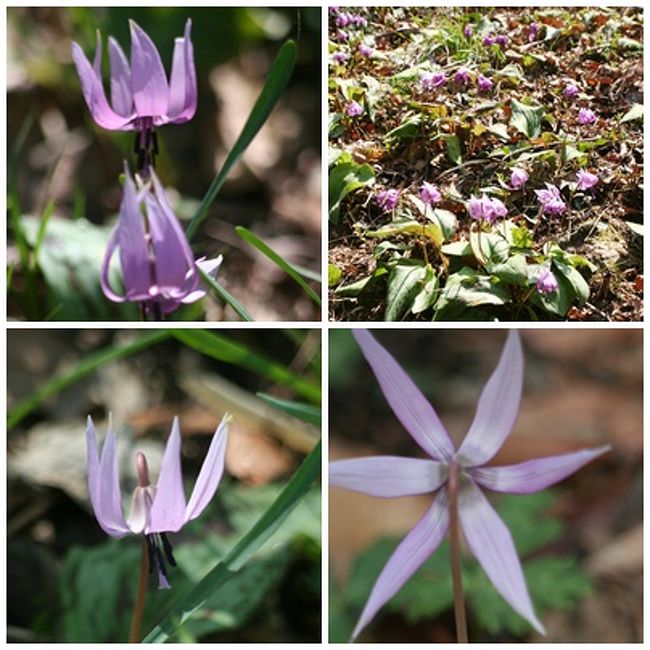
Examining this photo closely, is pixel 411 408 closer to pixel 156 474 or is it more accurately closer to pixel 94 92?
pixel 94 92

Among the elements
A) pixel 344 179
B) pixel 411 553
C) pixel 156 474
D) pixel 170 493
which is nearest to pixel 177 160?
pixel 156 474

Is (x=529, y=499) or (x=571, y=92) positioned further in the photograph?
(x=529, y=499)

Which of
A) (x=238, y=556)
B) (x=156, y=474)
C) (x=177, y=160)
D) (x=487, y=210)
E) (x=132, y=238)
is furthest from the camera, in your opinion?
(x=177, y=160)

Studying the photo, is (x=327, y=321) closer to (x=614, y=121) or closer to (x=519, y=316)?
(x=519, y=316)

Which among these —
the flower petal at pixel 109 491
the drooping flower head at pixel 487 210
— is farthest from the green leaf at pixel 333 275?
the flower petal at pixel 109 491

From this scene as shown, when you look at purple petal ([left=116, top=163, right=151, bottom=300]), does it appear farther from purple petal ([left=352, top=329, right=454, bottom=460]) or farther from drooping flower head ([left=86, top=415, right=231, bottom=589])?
purple petal ([left=352, top=329, right=454, bottom=460])

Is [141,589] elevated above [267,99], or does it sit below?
below

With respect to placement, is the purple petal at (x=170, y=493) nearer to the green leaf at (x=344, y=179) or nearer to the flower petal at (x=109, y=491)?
the flower petal at (x=109, y=491)
